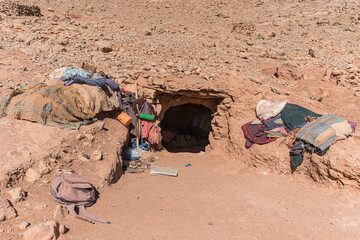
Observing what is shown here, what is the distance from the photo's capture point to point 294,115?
5418mm

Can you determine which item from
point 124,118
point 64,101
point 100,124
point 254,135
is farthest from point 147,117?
point 254,135

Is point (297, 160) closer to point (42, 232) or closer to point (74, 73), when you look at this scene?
point (42, 232)

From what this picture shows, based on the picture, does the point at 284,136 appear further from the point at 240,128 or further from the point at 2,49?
the point at 2,49

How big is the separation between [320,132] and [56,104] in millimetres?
5604

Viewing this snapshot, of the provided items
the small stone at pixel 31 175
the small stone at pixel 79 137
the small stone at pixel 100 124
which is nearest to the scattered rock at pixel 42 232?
the small stone at pixel 31 175

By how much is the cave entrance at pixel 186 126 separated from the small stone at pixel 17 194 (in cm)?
822

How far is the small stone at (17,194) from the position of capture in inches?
112

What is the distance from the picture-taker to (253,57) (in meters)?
8.34

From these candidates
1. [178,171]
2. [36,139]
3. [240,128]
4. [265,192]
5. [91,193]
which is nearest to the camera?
[91,193]

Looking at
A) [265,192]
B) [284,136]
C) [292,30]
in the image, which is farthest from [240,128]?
[292,30]

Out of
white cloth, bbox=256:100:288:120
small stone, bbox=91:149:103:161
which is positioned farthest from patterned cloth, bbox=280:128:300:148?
small stone, bbox=91:149:103:161

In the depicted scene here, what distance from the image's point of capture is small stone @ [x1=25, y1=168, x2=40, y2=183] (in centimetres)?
329

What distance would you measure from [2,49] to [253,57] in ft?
27.1

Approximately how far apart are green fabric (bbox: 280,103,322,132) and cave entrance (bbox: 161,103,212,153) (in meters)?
5.49
